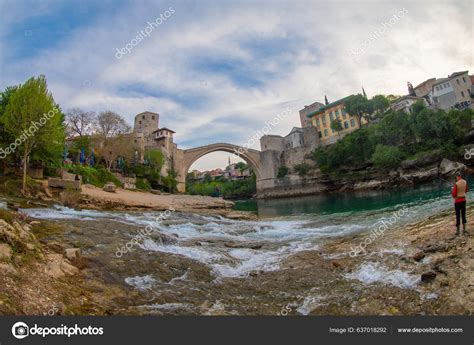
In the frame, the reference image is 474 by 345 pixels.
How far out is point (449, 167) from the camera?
31703 mm

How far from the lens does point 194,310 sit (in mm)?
3699

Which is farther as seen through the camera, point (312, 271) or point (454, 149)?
point (454, 149)

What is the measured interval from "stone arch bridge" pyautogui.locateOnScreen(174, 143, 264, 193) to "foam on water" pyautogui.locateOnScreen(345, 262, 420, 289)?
1779 inches

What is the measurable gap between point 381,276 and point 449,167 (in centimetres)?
3502

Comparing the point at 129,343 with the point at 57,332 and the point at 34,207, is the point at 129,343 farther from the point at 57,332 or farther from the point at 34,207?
the point at 34,207

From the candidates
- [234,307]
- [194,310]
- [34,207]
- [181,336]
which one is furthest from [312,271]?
[34,207]

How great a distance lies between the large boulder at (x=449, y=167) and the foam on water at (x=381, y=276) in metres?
32.8

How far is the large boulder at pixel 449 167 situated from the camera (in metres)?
30.7

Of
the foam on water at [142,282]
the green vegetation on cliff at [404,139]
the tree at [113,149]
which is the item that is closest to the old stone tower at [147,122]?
the tree at [113,149]

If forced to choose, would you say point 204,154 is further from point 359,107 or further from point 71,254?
point 71,254

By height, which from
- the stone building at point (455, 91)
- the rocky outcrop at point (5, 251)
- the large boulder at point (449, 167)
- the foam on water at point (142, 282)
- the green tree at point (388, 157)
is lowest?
the foam on water at point (142, 282)

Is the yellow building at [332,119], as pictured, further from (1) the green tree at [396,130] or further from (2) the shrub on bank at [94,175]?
(2) the shrub on bank at [94,175]

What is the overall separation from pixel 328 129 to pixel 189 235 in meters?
60.8

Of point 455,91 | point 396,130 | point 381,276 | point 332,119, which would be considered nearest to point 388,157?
point 396,130
